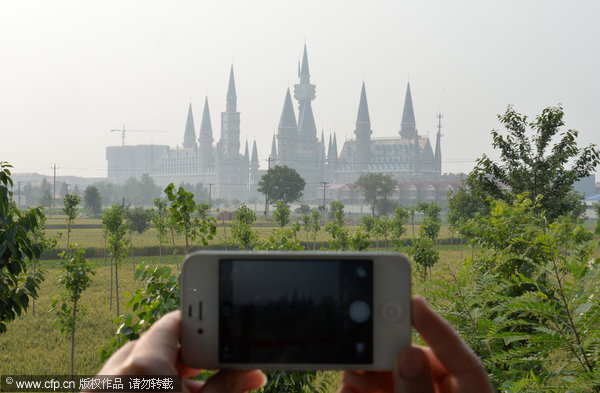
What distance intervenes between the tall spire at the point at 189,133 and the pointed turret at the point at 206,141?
43.1ft

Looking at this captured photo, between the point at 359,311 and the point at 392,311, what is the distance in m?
0.07

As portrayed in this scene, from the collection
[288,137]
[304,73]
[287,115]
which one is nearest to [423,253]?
[288,137]

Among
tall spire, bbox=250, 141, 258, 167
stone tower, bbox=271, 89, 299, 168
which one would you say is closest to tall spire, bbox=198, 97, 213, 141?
tall spire, bbox=250, 141, 258, 167

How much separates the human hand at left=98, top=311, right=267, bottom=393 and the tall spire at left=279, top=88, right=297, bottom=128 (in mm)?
118075

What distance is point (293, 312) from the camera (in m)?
1.08

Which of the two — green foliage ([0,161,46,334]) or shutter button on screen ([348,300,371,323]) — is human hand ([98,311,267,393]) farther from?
green foliage ([0,161,46,334])

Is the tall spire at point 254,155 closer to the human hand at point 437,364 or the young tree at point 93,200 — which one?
the young tree at point 93,200

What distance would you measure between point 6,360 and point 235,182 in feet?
380

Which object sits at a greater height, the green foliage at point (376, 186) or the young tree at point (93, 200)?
the green foliage at point (376, 186)

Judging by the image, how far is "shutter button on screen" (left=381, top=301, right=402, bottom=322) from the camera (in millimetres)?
1069

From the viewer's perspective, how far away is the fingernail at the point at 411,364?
98cm

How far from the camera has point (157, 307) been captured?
3.29 m

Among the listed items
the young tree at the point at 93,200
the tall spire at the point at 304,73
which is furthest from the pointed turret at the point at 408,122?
the young tree at the point at 93,200

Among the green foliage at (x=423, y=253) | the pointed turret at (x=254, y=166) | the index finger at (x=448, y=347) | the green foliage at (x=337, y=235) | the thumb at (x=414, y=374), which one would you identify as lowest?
the green foliage at (x=423, y=253)
